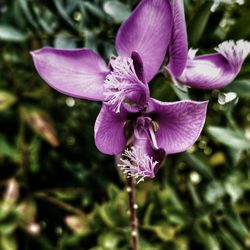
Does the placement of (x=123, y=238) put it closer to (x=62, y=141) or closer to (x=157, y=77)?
(x=62, y=141)

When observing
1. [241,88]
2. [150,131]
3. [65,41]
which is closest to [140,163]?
[150,131]

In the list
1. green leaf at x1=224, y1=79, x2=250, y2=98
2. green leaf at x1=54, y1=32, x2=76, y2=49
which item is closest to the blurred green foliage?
green leaf at x1=54, y1=32, x2=76, y2=49

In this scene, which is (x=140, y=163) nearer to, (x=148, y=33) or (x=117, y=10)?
(x=148, y=33)

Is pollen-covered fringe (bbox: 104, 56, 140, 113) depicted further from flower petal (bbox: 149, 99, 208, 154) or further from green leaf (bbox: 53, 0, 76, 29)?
green leaf (bbox: 53, 0, 76, 29)

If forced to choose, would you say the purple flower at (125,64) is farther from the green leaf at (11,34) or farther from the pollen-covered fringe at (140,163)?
the green leaf at (11,34)

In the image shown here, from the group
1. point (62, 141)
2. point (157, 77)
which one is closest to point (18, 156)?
point (62, 141)

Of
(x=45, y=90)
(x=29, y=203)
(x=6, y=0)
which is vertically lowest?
(x=29, y=203)
